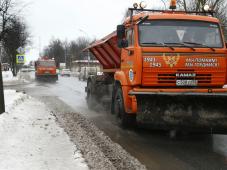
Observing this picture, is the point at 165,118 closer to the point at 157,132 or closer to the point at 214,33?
the point at 157,132

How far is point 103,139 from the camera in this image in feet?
25.8

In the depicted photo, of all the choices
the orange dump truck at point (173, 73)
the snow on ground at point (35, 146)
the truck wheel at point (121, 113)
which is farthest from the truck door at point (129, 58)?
the snow on ground at point (35, 146)

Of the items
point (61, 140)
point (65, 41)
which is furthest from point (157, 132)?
point (65, 41)

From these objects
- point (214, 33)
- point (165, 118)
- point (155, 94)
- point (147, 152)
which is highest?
point (214, 33)

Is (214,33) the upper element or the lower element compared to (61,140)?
upper

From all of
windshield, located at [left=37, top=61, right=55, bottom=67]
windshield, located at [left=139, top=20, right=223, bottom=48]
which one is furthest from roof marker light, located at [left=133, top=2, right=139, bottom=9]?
windshield, located at [left=37, top=61, right=55, bottom=67]

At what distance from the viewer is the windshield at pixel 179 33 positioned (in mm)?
8391

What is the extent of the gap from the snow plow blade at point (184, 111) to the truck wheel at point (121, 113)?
3.95 feet

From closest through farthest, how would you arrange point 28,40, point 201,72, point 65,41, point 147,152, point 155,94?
point 147,152
point 155,94
point 201,72
point 28,40
point 65,41

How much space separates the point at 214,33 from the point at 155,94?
2392 millimetres

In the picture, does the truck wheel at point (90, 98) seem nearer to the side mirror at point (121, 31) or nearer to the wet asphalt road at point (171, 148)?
the wet asphalt road at point (171, 148)

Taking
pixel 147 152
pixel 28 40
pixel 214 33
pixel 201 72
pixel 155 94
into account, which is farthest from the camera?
pixel 28 40

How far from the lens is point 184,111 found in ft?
24.7

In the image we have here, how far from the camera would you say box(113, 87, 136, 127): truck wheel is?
8.80m
